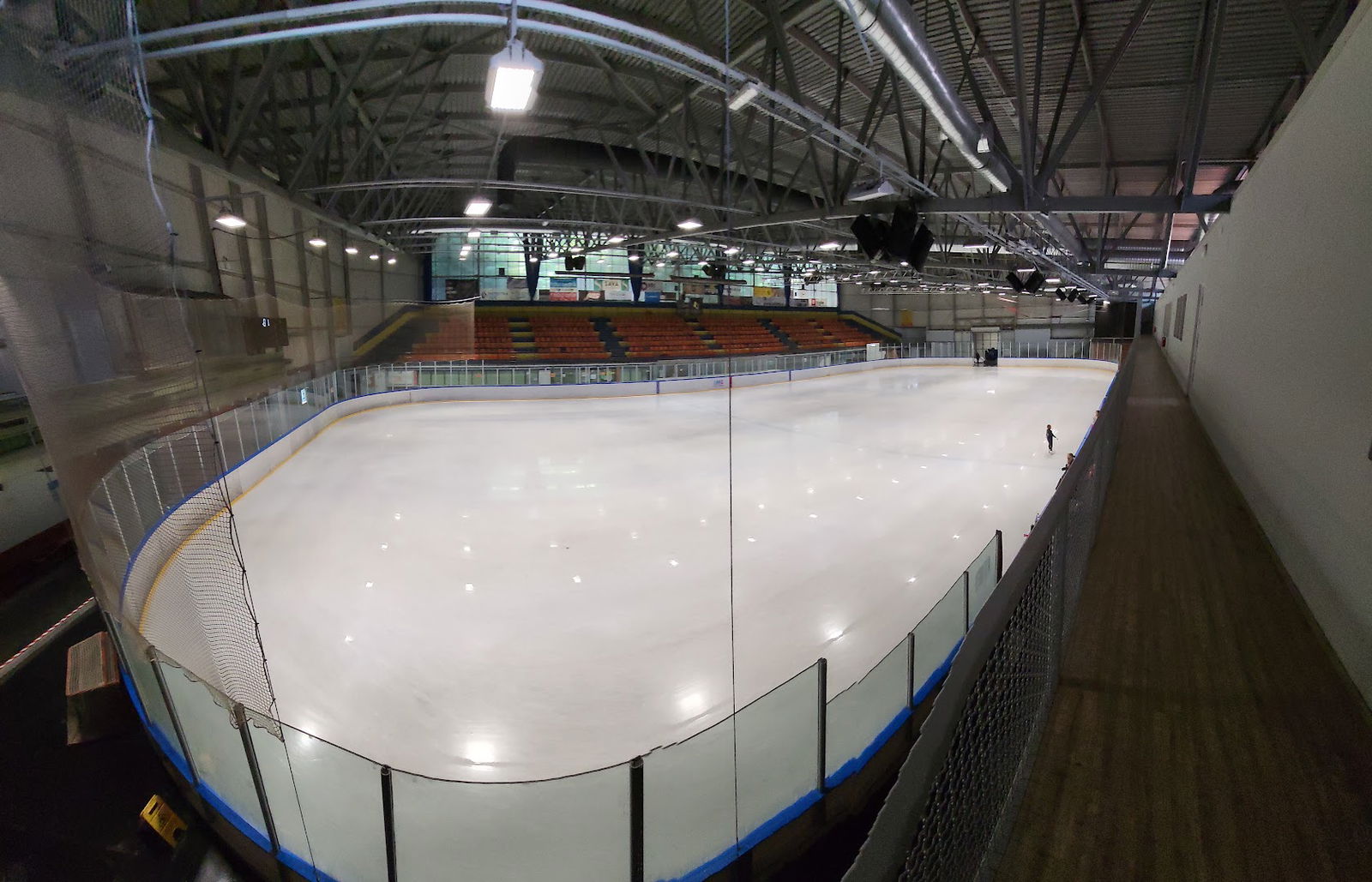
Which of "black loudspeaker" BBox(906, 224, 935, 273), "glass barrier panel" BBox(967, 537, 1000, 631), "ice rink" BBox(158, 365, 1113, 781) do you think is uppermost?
"black loudspeaker" BBox(906, 224, 935, 273)

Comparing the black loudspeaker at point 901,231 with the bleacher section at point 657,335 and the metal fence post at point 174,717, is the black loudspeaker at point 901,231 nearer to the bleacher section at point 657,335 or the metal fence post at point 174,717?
the metal fence post at point 174,717

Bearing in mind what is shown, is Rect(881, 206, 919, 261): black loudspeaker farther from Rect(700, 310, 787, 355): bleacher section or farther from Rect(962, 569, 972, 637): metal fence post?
Rect(700, 310, 787, 355): bleacher section

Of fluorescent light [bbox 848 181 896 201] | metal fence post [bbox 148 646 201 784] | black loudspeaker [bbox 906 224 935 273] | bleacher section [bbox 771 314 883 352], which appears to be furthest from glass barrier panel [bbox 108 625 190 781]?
bleacher section [bbox 771 314 883 352]

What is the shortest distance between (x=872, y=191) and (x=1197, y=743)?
23.9ft

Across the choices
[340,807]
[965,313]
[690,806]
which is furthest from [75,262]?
[965,313]

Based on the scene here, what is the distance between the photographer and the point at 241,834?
9.06ft

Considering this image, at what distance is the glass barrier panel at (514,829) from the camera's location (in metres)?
2.13

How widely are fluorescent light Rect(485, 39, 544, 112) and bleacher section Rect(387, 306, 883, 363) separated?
15.5m

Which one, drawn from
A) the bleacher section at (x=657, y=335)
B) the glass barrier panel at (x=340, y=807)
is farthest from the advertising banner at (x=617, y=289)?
the glass barrier panel at (x=340, y=807)

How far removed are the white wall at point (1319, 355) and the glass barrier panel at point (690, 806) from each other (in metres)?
2.06

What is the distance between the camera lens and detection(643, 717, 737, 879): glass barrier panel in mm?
2229

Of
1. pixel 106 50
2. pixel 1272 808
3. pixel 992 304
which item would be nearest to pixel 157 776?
pixel 106 50

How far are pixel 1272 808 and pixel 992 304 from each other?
146 feet

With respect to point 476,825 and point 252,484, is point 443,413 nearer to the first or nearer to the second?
point 252,484
